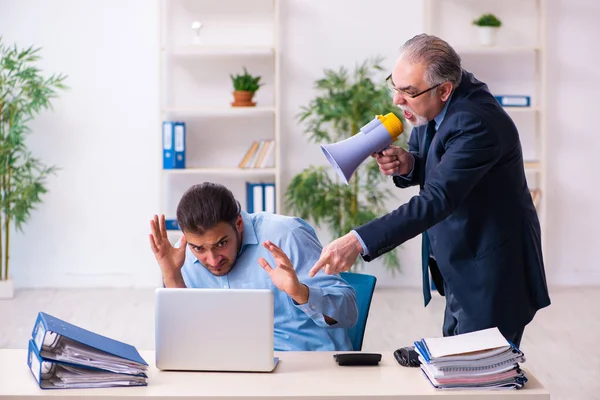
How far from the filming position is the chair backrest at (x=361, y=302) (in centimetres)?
277

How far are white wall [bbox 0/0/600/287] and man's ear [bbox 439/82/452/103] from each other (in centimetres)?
369

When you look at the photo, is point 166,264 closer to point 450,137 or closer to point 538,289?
point 450,137

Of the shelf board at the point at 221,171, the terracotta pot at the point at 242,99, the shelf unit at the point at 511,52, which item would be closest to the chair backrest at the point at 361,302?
the shelf board at the point at 221,171

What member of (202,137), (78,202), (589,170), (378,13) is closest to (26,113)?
(78,202)

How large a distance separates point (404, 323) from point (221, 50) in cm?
224

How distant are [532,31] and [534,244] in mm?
3971

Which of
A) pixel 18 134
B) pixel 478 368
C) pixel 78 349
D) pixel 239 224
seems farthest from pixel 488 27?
pixel 78 349

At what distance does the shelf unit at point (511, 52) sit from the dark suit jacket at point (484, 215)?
12.0 ft

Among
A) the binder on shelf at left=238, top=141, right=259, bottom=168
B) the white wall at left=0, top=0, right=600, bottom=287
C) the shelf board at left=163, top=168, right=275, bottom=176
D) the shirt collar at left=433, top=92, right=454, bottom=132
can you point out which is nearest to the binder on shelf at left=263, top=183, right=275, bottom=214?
the shelf board at left=163, top=168, right=275, bottom=176

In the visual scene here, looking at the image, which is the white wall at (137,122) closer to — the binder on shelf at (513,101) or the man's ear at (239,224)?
the binder on shelf at (513,101)

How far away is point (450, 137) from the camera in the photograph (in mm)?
2500

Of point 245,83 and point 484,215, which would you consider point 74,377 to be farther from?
point 245,83

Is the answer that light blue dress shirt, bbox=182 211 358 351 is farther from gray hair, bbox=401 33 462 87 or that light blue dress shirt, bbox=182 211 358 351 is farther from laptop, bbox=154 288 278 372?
gray hair, bbox=401 33 462 87

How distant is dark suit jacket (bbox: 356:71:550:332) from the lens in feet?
7.99
